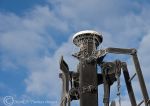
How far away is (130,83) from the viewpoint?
173ft

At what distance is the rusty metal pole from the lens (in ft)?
170

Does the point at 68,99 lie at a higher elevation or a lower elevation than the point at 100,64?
lower

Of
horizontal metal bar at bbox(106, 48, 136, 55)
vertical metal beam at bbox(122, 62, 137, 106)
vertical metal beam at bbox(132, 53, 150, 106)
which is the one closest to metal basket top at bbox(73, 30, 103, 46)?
horizontal metal bar at bbox(106, 48, 136, 55)

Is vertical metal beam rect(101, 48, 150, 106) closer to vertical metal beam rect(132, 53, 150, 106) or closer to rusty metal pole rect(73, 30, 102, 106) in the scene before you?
vertical metal beam rect(132, 53, 150, 106)

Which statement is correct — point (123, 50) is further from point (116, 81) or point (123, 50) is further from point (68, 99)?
point (68, 99)

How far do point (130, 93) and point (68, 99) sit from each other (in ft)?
22.6

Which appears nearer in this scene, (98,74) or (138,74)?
(138,74)

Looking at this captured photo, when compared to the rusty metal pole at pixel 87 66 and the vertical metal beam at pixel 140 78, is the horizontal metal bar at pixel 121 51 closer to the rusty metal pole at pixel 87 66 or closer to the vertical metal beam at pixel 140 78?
the vertical metal beam at pixel 140 78

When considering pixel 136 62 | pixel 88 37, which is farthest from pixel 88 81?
pixel 136 62

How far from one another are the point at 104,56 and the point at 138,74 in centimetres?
442

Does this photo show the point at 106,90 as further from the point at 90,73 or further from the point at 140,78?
the point at 140,78

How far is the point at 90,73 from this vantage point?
53.4m

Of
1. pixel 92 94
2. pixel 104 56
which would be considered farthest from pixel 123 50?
pixel 92 94

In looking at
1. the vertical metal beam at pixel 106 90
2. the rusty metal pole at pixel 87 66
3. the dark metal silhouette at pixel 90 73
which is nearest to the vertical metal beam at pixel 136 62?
the dark metal silhouette at pixel 90 73
